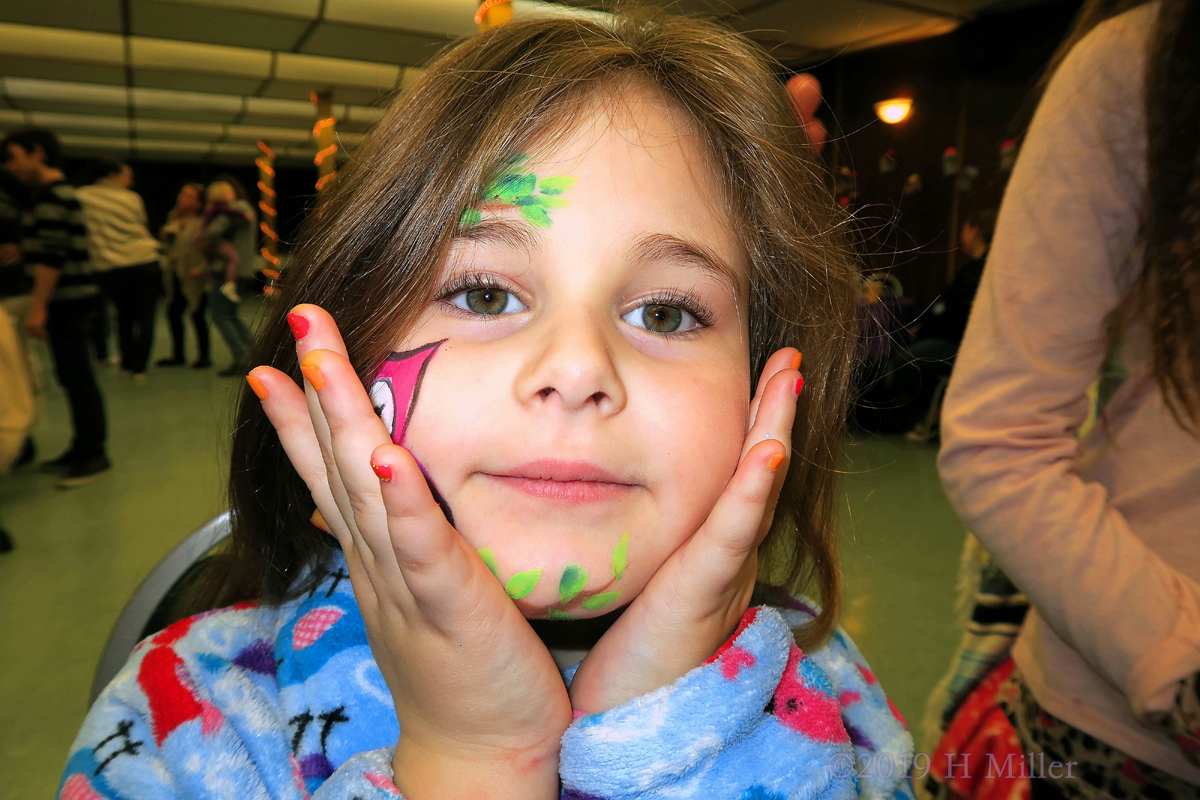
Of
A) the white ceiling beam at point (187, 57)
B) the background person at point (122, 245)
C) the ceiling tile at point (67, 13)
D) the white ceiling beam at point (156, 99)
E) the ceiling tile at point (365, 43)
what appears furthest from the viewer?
the white ceiling beam at point (156, 99)

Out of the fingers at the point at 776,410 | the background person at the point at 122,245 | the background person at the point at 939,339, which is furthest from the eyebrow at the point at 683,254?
the background person at the point at 122,245

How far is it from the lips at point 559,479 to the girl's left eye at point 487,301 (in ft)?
0.52

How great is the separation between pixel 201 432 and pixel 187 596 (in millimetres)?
4159

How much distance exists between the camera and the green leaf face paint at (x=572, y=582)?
0.61 meters

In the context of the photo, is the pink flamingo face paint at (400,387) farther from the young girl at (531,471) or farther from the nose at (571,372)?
the nose at (571,372)

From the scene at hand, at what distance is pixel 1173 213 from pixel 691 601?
2.03 feet

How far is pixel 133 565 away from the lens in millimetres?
2783

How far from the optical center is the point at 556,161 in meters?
0.69

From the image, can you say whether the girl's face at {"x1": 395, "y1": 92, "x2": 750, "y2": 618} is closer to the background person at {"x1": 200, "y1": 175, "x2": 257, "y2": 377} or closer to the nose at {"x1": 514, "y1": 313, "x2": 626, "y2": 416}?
the nose at {"x1": 514, "y1": 313, "x2": 626, "y2": 416}

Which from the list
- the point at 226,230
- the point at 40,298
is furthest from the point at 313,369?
the point at 40,298

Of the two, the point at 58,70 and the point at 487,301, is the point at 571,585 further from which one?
the point at 58,70

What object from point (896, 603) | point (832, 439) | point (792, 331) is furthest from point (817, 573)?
point (896, 603)

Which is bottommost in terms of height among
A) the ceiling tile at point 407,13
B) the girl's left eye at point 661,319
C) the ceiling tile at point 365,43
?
the girl's left eye at point 661,319

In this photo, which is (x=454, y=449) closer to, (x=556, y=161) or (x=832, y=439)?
(x=556, y=161)
